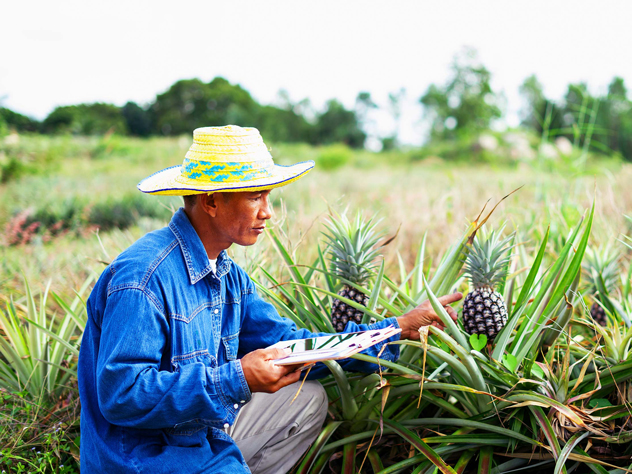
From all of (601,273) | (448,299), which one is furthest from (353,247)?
(601,273)

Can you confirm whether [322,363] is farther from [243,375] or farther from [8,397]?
[8,397]

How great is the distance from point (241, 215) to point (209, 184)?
0.60 ft

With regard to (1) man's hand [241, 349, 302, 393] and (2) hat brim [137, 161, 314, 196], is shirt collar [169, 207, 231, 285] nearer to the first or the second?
(2) hat brim [137, 161, 314, 196]

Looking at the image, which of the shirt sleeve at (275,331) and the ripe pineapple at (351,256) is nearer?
the shirt sleeve at (275,331)

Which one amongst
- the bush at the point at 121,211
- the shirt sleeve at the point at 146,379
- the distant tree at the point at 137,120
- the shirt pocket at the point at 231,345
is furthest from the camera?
the distant tree at the point at 137,120

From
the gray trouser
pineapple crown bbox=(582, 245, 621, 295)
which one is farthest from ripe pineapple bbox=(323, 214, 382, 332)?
pineapple crown bbox=(582, 245, 621, 295)

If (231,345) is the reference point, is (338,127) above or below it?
above

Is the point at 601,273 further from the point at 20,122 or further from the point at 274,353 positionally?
the point at 20,122

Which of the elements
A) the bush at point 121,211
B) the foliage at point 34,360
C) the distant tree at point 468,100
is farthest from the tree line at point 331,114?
the foliage at point 34,360

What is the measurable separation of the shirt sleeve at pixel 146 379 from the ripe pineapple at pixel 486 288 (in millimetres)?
1184

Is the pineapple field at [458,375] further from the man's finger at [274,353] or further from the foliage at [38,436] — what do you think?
the man's finger at [274,353]

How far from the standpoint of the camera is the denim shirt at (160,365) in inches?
67.3

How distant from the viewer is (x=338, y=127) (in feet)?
136

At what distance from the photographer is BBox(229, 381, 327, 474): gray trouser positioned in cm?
231
